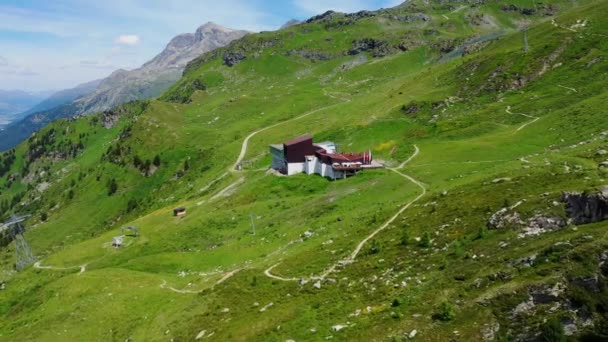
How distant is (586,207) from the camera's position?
33.3 metres

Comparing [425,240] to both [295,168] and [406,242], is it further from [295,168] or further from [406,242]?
[295,168]

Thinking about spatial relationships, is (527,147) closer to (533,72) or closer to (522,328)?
(533,72)

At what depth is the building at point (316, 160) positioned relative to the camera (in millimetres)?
93188

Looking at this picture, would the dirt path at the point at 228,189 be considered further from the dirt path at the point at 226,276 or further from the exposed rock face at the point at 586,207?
the exposed rock face at the point at 586,207

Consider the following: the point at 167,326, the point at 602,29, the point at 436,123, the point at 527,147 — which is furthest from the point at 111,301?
the point at 602,29

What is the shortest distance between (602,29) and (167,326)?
121m

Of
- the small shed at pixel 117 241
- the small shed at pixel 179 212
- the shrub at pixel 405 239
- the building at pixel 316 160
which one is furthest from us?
the small shed at pixel 179 212

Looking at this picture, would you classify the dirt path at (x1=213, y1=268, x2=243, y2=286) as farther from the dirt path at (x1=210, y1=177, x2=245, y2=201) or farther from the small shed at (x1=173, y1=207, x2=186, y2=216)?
the dirt path at (x1=210, y1=177, x2=245, y2=201)

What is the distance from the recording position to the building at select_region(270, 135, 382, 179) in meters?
93.2

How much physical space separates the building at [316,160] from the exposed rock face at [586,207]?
56.2 meters

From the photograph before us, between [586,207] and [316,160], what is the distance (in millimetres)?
72206

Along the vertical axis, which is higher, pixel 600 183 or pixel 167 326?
pixel 600 183

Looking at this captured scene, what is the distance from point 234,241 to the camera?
7625 cm

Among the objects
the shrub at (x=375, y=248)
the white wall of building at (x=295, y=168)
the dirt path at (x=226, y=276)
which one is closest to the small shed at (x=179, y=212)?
the white wall of building at (x=295, y=168)
